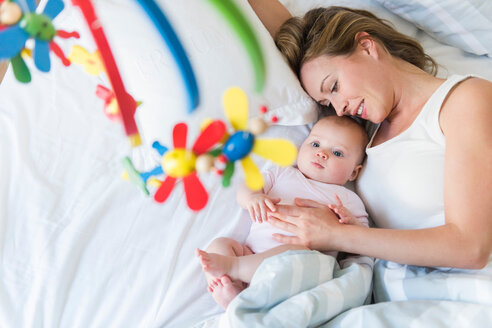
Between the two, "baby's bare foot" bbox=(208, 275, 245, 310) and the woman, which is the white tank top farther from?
"baby's bare foot" bbox=(208, 275, 245, 310)

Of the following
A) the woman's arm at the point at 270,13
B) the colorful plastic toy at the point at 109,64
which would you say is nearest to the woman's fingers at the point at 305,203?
the woman's arm at the point at 270,13

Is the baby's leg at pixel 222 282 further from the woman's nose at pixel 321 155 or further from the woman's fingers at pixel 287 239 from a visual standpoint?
the woman's nose at pixel 321 155

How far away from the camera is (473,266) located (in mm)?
850

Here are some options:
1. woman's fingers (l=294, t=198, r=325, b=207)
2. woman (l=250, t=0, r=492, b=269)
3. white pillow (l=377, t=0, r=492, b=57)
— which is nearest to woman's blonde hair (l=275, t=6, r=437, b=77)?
woman (l=250, t=0, r=492, b=269)

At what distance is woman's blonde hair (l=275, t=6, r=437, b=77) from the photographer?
106 cm

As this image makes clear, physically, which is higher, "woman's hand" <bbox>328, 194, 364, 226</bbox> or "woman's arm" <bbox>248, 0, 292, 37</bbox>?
"woman's arm" <bbox>248, 0, 292, 37</bbox>

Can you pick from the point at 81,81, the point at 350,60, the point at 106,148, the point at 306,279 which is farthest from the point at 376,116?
the point at 81,81

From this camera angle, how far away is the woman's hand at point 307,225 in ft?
3.04

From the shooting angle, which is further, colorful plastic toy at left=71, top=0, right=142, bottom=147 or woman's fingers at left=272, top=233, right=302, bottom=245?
woman's fingers at left=272, top=233, right=302, bottom=245

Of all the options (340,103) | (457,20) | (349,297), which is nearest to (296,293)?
(349,297)

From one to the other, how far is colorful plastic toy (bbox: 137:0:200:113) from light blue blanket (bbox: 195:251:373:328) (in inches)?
18.6

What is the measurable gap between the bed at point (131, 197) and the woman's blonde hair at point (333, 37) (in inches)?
2.5

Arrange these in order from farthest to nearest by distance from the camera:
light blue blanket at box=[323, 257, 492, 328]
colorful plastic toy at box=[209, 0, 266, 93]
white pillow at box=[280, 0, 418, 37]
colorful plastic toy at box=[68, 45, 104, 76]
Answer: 1. white pillow at box=[280, 0, 418, 37]
2. light blue blanket at box=[323, 257, 492, 328]
3. colorful plastic toy at box=[68, 45, 104, 76]
4. colorful plastic toy at box=[209, 0, 266, 93]

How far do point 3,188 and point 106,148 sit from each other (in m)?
0.24
